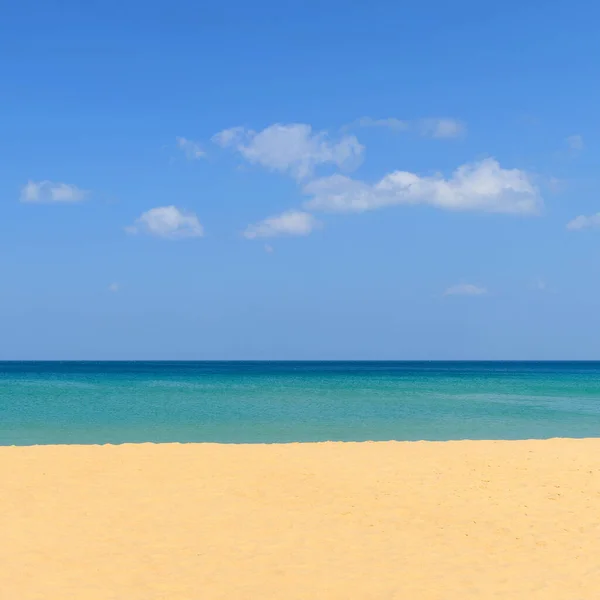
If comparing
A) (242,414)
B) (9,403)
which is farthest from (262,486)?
(9,403)

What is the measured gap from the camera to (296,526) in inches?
400

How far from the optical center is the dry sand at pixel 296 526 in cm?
771

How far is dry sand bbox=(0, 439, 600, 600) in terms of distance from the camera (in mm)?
7711

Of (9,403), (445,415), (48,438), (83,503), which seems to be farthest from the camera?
(9,403)

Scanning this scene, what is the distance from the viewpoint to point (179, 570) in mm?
8195

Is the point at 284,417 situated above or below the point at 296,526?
below

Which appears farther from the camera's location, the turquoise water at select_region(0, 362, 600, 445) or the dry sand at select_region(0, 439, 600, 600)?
the turquoise water at select_region(0, 362, 600, 445)

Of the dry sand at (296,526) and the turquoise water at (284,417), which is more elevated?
the dry sand at (296,526)

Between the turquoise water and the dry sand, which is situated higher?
the dry sand

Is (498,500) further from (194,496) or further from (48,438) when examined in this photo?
(48,438)

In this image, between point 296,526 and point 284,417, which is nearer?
point 296,526

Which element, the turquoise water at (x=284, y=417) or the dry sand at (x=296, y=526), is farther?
the turquoise water at (x=284, y=417)

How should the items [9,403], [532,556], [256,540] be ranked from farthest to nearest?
[9,403] < [256,540] < [532,556]

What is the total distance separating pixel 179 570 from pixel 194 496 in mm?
3888
